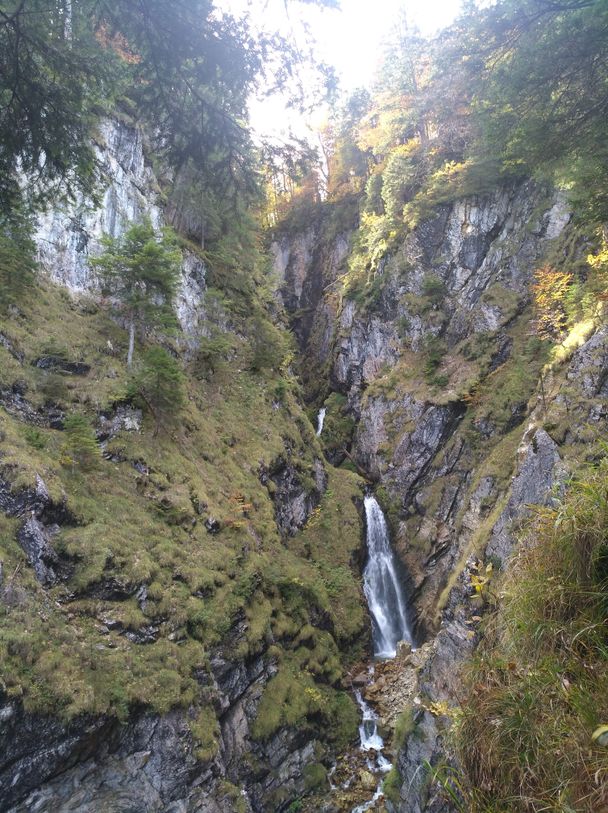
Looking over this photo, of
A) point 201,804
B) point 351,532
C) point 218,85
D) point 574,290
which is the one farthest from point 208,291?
point 201,804

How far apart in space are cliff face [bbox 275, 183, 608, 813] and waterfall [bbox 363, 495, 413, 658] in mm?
640

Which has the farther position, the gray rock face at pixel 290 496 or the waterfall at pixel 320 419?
the waterfall at pixel 320 419

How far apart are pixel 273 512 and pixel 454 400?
937 cm

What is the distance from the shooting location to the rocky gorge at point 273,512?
731 centimetres

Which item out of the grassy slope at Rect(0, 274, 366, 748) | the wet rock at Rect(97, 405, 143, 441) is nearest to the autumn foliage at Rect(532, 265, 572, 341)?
the grassy slope at Rect(0, 274, 366, 748)

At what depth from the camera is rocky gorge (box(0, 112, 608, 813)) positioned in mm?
7309

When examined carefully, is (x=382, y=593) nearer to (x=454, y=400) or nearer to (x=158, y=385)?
(x=454, y=400)

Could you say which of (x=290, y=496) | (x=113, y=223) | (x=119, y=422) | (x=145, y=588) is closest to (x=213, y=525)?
(x=145, y=588)

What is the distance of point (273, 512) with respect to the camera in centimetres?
1509

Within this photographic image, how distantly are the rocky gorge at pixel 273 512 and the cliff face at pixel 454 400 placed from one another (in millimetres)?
87

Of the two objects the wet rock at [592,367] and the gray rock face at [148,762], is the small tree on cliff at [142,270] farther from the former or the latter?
the wet rock at [592,367]

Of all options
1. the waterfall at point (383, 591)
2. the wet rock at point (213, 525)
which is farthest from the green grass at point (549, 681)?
the waterfall at point (383, 591)

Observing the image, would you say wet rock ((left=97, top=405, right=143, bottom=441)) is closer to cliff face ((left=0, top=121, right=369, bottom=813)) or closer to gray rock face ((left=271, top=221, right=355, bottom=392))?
cliff face ((left=0, top=121, right=369, bottom=813))

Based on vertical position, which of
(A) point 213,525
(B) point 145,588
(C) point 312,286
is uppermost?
(C) point 312,286
